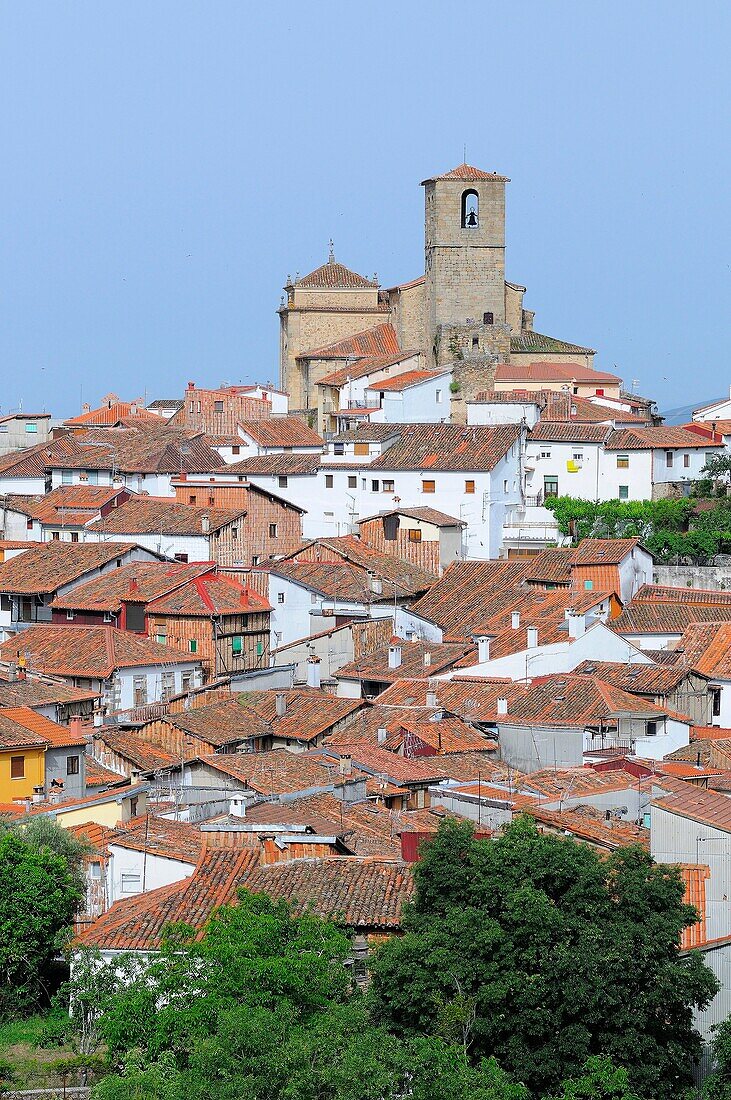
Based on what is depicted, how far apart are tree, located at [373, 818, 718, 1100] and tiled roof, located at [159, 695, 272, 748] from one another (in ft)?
50.3

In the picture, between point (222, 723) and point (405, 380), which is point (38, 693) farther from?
point (405, 380)

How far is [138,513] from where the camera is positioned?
48844mm

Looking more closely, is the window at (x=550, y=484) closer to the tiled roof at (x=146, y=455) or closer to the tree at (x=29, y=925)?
the tiled roof at (x=146, y=455)

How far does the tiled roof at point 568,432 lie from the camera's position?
4978 centimetres

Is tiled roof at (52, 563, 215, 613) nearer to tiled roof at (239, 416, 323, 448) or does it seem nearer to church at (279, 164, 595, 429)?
tiled roof at (239, 416, 323, 448)

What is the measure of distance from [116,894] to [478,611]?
2101cm

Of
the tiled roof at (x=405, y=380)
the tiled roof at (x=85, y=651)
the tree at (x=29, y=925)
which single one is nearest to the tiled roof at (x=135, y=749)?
the tiled roof at (x=85, y=651)

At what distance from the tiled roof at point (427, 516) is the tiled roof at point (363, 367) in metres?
8.43

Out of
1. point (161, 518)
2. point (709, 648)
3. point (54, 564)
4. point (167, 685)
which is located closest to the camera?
point (709, 648)

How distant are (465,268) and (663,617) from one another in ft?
66.5

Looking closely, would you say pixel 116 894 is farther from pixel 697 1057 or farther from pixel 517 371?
pixel 517 371

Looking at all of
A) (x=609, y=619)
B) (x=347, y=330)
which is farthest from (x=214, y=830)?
(x=347, y=330)

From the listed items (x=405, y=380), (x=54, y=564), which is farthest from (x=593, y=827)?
(x=405, y=380)

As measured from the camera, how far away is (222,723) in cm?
3341
